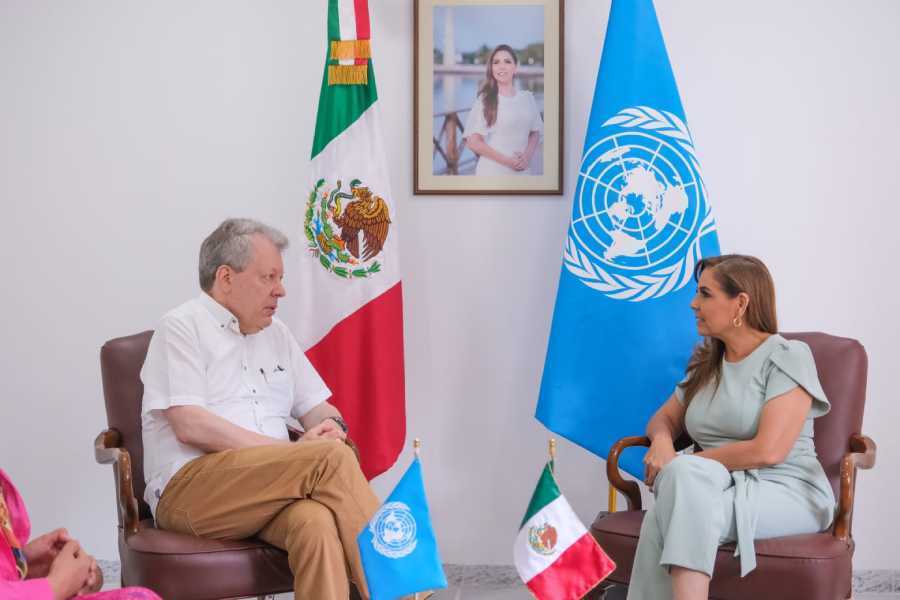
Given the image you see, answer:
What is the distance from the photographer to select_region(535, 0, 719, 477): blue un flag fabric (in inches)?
127

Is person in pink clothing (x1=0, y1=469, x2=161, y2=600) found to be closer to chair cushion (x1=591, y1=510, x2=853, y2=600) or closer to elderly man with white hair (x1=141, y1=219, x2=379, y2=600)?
elderly man with white hair (x1=141, y1=219, x2=379, y2=600)

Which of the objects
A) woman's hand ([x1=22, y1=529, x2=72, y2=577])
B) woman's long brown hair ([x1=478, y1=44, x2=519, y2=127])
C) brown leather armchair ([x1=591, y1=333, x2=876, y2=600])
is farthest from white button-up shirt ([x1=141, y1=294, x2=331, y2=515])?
woman's long brown hair ([x1=478, y1=44, x2=519, y2=127])

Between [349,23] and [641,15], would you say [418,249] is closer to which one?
[349,23]

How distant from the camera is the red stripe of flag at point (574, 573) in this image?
2.16 m

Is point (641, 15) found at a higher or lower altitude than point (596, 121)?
higher

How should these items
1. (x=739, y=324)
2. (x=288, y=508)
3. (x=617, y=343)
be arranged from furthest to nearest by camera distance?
(x=617, y=343), (x=739, y=324), (x=288, y=508)

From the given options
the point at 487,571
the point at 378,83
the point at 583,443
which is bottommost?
the point at 487,571

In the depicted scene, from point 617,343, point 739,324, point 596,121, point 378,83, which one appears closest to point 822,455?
point 739,324

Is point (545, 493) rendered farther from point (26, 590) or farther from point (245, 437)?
point (26, 590)

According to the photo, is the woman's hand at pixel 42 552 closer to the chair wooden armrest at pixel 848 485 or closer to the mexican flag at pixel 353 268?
the mexican flag at pixel 353 268

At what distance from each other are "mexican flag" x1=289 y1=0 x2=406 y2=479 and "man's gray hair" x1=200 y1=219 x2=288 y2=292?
1.81 feet

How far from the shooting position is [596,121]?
3.32m

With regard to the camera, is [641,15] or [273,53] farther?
[273,53]

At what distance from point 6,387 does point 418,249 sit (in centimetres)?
166
